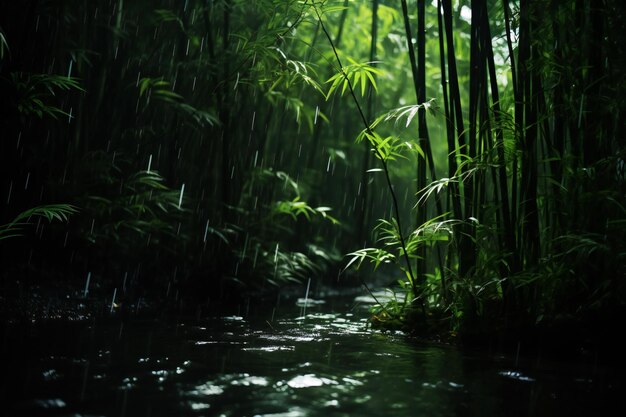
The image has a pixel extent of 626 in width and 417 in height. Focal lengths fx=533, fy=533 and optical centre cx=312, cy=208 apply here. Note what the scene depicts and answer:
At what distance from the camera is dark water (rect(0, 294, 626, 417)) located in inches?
60.0

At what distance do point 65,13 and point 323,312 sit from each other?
2.55 meters

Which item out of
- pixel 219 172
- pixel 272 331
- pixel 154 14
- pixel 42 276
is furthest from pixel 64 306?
pixel 154 14

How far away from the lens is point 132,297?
3484 millimetres

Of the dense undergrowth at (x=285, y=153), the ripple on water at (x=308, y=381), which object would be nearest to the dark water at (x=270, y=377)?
the ripple on water at (x=308, y=381)

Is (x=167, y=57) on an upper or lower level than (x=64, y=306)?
upper

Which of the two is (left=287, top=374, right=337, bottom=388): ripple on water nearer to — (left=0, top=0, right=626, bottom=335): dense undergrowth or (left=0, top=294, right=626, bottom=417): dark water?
(left=0, top=294, right=626, bottom=417): dark water

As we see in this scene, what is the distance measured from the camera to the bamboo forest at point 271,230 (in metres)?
1.81

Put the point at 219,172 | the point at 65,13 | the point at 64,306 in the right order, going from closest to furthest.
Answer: the point at 64,306 < the point at 65,13 < the point at 219,172

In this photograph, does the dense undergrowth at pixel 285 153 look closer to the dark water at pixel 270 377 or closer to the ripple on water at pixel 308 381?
the dark water at pixel 270 377

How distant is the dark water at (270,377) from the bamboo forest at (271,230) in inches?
0.5

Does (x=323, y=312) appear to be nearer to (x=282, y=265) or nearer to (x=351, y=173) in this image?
(x=282, y=265)

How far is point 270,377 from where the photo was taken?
1.83 metres

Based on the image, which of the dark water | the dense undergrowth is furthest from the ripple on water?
the dense undergrowth

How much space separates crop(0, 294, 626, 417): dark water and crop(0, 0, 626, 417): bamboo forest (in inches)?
0.5
